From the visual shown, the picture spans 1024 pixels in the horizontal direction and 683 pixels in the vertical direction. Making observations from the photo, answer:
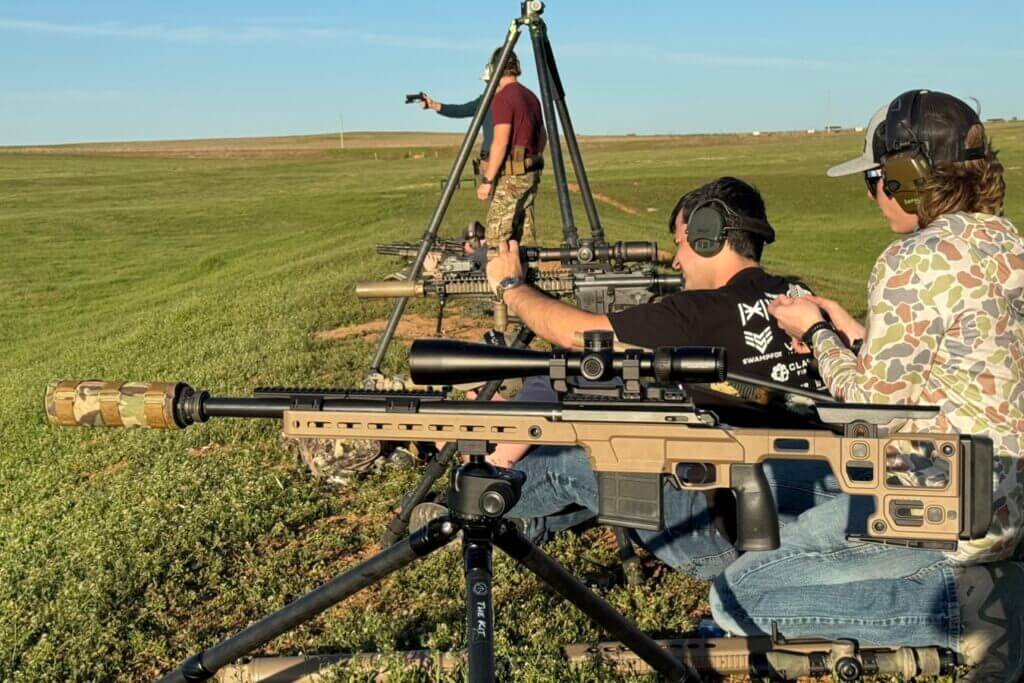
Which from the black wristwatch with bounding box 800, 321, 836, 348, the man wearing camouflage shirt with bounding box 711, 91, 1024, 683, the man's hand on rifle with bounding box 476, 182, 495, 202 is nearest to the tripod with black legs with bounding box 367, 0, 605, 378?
the man's hand on rifle with bounding box 476, 182, 495, 202

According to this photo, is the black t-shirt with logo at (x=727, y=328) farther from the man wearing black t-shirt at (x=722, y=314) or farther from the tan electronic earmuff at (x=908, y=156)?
the tan electronic earmuff at (x=908, y=156)

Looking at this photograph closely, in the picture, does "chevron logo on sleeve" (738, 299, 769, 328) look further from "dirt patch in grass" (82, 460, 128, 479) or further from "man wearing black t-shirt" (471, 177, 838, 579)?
"dirt patch in grass" (82, 460, 128, 479)

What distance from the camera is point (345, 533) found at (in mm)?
5715

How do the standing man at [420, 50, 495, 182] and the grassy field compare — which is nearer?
the grassy field

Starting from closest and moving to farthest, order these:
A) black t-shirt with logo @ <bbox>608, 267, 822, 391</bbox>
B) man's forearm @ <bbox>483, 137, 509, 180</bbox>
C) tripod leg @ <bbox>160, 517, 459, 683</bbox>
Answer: tripod leg @ <bbox>160, 517, 459, 683</bbox> < black t-shirt with logo @ <bbox>608, 267, 822, 391</bbox> < man's forearm @ <bbox>483, 137, 509, 180</bbox>

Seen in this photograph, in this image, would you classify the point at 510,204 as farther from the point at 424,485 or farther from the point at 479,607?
the point at 479,607

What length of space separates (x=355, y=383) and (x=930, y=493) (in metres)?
6.94

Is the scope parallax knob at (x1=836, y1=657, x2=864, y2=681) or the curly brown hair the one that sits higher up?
the curly brown hair

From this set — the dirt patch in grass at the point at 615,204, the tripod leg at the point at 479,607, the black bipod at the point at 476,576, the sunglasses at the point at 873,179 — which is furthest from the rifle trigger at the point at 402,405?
the dirt patch in grass at the point at 615,204

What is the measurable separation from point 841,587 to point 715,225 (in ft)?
5.37

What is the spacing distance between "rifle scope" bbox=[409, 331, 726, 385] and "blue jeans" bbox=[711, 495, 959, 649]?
120 cm

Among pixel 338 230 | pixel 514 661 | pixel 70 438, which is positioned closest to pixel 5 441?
pixel 70 438

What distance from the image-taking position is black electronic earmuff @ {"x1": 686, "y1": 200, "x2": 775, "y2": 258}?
4250mm

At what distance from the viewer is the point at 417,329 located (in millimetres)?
11812
